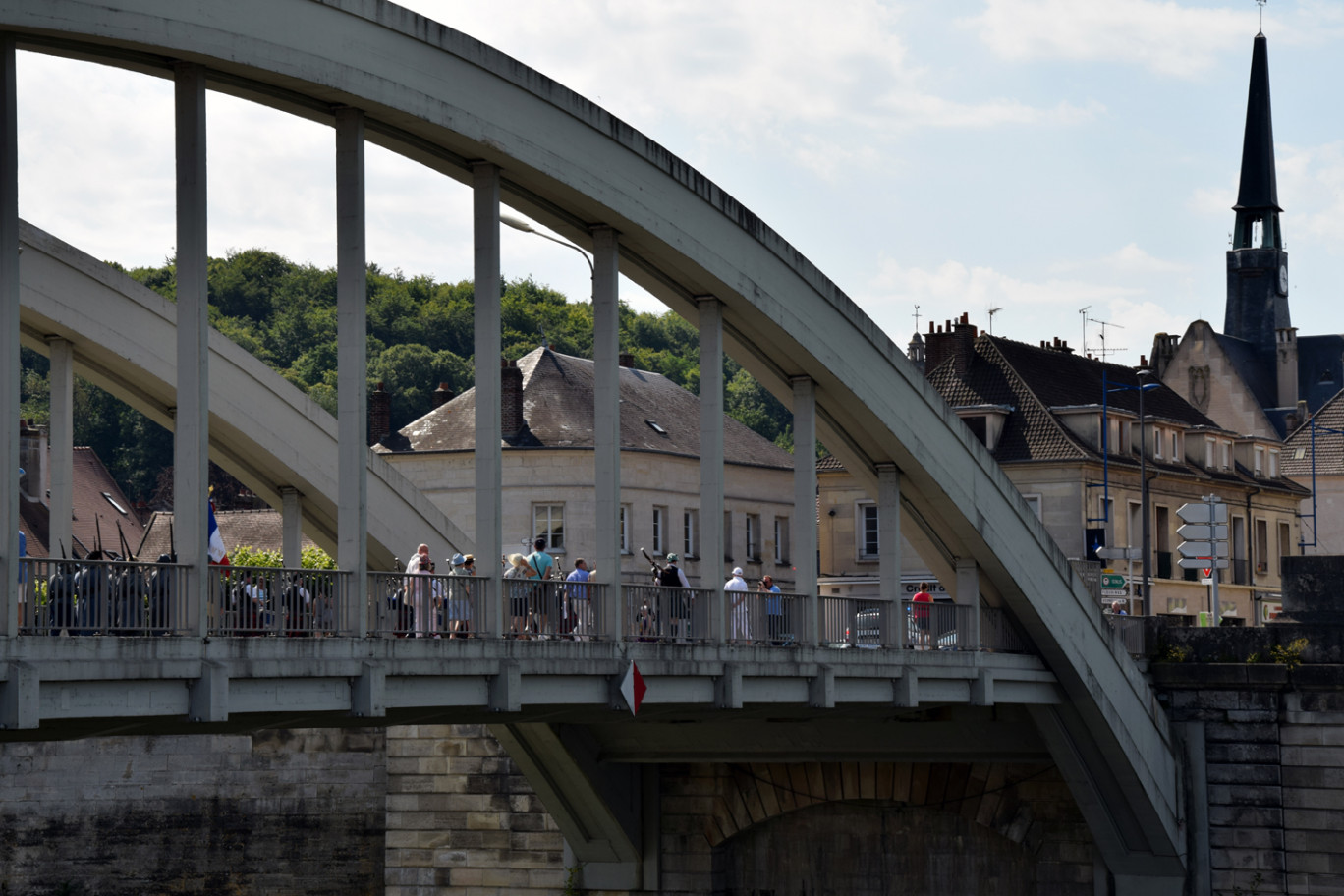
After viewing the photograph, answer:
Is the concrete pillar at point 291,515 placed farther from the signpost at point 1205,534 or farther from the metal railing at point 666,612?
the signpost at point 1205,534

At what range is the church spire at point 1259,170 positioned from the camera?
296ft

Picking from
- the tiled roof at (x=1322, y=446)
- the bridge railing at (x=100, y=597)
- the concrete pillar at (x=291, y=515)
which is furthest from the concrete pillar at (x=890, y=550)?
the tiled roof at (x=1322, y=446)

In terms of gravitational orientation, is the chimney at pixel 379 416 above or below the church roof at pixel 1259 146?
below

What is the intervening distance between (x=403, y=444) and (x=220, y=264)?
4045 cm

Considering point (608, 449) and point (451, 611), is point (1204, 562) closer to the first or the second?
point (608, 449)

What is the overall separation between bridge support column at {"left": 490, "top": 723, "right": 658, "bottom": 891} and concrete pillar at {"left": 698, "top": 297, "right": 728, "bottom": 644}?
25.5ft

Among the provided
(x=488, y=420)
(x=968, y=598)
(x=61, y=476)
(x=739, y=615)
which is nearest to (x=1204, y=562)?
(x=968, y=598)

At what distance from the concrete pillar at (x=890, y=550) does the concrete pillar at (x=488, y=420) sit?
19.4 ft

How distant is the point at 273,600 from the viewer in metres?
15.5

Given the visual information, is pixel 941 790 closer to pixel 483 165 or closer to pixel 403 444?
pixel 483 165

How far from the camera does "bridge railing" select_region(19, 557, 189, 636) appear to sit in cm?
1335

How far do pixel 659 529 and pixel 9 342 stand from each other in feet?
113

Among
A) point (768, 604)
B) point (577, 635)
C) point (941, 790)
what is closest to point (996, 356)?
point (941, 790)

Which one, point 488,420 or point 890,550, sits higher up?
point 488,420
